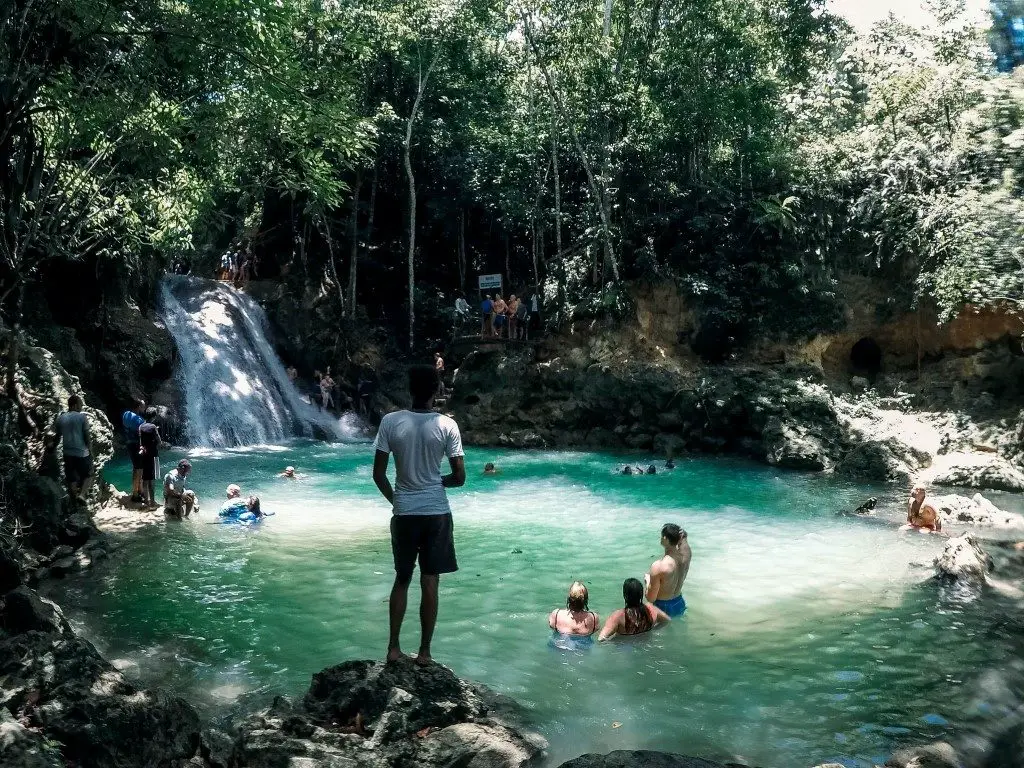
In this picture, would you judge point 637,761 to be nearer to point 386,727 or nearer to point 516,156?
point 386,727

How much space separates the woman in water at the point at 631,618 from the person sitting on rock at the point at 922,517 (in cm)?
631

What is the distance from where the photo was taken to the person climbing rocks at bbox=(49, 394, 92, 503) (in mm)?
10398

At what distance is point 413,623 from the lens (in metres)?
8.05

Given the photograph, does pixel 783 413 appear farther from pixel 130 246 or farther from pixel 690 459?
pixel 130 246

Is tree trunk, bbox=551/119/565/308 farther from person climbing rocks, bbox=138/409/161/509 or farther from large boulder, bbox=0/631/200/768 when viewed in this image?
large boulder, bbox=0/631/200/768

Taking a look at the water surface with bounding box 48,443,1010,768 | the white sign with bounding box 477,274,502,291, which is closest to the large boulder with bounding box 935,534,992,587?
the water surface with bounding box 48,443,1010,768

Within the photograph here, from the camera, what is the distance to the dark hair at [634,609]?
24.6 ft

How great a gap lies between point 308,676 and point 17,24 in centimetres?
744

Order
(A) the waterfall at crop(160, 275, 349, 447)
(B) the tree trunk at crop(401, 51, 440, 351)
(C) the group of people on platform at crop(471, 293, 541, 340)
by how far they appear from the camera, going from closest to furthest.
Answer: (A) the waterfall at crop(160, 275, 349, 447)
(C) the group of people on platform at crop(471, 293, 541, 340)
(B) the tree trunk at crop(401, 51, 440, 351)

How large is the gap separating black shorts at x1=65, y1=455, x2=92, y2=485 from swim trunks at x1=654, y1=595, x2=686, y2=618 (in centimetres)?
761

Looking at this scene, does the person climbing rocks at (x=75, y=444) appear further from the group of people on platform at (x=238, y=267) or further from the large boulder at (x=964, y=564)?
the group of people on platform at (x=238, y=267)

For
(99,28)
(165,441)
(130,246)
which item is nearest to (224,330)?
(165,441)

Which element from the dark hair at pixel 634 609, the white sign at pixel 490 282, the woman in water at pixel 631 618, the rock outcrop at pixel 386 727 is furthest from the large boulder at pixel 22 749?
the white sign at pixel 490 282

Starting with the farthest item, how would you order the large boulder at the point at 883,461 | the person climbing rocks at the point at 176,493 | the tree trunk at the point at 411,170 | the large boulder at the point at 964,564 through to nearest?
1. the tree trunk at the point at 411,170
2. the large boulder at the point at 883,461
3. the person climbing rocks at the point at 176,493
4. the large boulder at the point at 964,564
